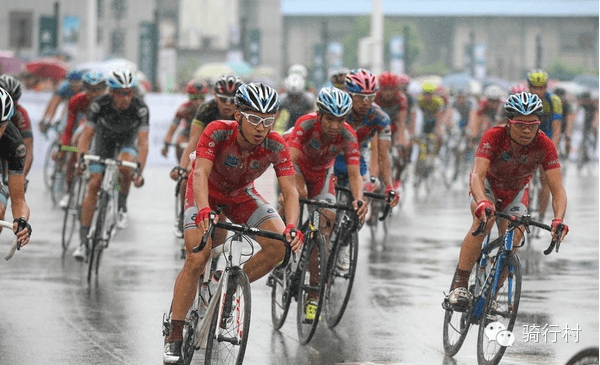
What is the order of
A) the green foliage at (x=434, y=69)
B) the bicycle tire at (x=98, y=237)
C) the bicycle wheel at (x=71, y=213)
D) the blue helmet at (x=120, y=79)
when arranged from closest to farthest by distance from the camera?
the bicycle tire at (x=98, y=237) → the blue helmet at (x=120, y=79) → the bicycle wheel at (x=71, y=213) → the green foliage at (x=434, y=69)

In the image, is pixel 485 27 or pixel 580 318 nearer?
pixel 580 318

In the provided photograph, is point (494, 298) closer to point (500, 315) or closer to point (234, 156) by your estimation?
point (500, 315)

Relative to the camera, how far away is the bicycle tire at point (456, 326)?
7.84 meters

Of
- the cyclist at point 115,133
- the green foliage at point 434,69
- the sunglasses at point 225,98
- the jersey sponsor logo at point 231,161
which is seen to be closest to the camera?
the jersey sponsor logo at point 231,161

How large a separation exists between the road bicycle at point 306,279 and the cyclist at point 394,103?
575 cm

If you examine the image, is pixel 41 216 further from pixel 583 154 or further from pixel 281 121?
pixel 583 154

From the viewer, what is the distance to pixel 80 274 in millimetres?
11156

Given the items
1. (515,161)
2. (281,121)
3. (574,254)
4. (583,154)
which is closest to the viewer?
(515,161)

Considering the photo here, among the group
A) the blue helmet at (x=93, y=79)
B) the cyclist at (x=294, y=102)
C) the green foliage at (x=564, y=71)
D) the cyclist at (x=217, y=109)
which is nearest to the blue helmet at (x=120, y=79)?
the cyclist at (x=217, y=109)

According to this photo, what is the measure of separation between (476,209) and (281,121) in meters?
8.65

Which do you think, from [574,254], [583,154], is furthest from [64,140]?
[583,154]

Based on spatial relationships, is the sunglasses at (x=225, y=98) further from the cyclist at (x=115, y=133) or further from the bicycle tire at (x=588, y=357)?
the bicycle tire at (x=588, y=357)

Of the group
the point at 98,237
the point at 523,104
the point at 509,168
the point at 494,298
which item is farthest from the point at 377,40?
the point at 494,298

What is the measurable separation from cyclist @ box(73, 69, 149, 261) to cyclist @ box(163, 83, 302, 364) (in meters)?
3.86
